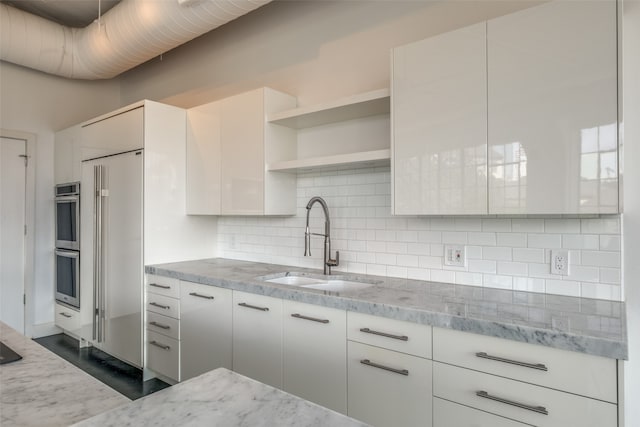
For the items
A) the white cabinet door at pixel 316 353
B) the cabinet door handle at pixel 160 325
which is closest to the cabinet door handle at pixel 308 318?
the white cabinet door at pixel 316 353

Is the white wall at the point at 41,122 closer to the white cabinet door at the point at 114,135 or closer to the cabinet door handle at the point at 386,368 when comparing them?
the white cabinet door at the point at 114,135

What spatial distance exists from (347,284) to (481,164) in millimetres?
1158

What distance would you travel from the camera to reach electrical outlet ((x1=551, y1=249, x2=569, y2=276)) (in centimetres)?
183

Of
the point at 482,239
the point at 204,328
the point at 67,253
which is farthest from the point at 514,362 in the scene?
the point at 67,253

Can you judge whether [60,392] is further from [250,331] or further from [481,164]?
[481,164]

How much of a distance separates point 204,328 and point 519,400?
1.86 metres

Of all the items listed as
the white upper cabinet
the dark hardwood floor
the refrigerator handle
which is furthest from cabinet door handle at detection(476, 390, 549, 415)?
the refrigerator handle

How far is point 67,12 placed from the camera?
3.66m

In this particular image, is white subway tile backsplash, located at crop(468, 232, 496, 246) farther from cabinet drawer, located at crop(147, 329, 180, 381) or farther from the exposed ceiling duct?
cabinet drawer, located at crop(147, 329, 180, 381)

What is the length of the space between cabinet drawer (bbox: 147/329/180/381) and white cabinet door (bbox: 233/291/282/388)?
618mm

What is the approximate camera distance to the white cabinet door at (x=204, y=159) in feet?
9.75

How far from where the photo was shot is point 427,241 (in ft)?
7.47

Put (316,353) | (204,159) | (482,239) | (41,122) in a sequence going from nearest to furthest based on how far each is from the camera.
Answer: (316,353)
(482,239)
(204,159)
(41,122)

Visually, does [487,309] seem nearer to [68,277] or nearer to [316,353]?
[316,353]
